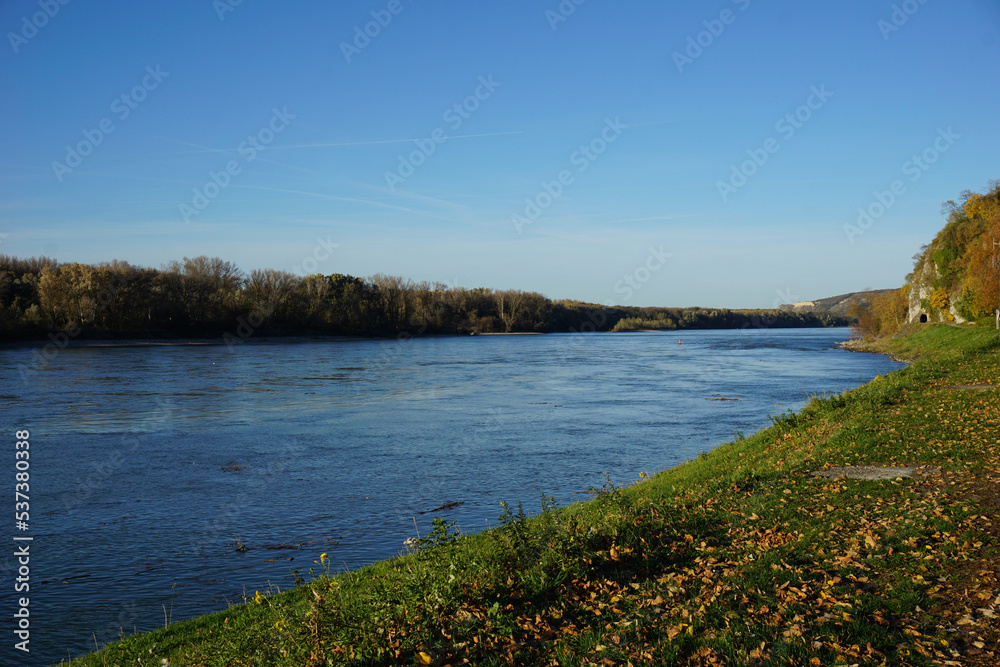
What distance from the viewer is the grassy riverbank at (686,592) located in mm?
5570

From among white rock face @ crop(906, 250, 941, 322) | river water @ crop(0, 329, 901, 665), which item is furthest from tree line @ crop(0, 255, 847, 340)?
white rock face @ crop(906, 250, 941, 322)

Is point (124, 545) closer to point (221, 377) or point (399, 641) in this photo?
point (399, 641)

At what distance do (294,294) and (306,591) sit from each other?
109 metres

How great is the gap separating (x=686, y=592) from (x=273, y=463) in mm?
14832

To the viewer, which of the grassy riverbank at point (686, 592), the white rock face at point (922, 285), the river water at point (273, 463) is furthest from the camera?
the white rock face at point (922, 285)

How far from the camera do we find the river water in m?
10.5

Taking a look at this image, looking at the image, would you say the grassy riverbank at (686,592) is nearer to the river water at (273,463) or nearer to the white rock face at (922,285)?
the river water at (273,463)

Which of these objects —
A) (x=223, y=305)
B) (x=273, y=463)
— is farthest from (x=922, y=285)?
(x=223, y=305)

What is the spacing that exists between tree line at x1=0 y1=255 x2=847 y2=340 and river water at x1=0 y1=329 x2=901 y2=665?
1588 inches

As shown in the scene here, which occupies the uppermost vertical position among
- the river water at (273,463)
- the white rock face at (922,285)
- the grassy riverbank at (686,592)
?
the white rock face at (922,285)

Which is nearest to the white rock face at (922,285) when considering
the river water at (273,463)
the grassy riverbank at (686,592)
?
the river water at (273,463)

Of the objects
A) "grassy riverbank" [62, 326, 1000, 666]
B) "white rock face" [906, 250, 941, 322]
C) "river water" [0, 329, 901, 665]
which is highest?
"white rock face" [906, 250, 941, 322]

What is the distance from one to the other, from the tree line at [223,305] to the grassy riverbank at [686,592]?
82023 mm

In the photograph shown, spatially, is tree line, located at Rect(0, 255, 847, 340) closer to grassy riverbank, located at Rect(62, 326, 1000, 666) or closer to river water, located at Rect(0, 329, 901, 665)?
river water, located at Rect(0, 329, 901, 665)
